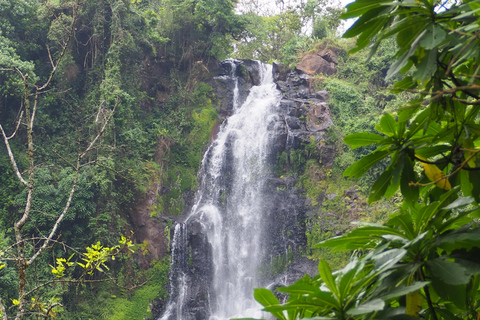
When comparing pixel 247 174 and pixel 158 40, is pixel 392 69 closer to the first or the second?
pixel 247 174

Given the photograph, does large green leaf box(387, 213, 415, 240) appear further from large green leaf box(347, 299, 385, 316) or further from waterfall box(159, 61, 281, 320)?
waterfall box(159, 61, 281, 320)

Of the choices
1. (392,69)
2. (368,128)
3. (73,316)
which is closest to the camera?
(392,69)

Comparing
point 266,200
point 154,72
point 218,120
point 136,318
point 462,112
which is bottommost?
point 136,318

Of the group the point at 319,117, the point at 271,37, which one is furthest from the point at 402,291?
the point at 271,37

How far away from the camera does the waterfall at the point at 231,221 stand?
416 inches

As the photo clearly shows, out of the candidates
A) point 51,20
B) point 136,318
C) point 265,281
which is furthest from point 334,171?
point 51,20

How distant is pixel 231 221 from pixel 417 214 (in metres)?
10.7

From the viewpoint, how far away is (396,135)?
1306 mm

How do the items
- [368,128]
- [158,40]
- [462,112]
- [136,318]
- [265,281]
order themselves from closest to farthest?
[462,112], [136,318], [265,281], [368,128], [158,40]

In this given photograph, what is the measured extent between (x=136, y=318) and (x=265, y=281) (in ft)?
10.9

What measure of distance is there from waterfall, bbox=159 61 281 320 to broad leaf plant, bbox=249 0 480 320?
887cm

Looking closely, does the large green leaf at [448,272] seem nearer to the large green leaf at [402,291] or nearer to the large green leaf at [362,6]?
the large green leaf at [402,291]

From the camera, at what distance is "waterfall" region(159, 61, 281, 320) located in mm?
10562

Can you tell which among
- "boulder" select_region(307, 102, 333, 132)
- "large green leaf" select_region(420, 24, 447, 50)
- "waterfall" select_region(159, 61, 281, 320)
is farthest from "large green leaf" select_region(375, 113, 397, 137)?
"boulder" select_region(307, 102, 333, 132)
